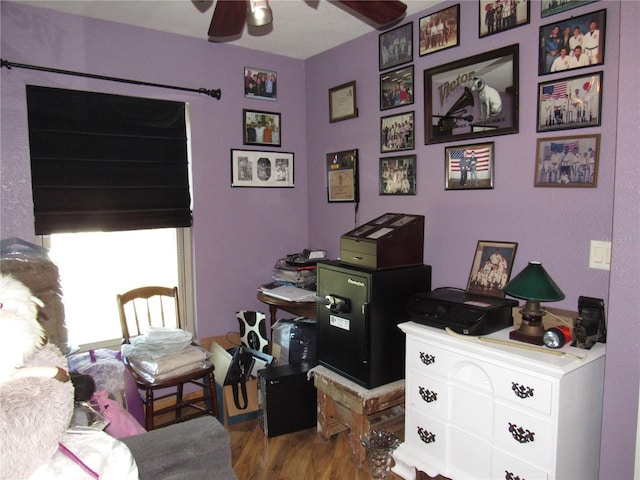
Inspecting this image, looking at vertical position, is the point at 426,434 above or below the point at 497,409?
below

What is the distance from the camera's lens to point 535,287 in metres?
1.81

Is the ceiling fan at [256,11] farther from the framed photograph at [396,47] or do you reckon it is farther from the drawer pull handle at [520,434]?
the drawer pull handle at [520,434]

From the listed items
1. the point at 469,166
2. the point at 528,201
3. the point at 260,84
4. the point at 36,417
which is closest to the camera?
the point at 36,417

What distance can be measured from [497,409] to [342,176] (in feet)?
6.22

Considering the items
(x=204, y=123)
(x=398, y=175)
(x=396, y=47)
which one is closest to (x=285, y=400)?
(x=398, y=175)

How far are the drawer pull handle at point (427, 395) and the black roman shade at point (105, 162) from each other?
1.85 meters

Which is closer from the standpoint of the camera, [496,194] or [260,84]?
[496,194]

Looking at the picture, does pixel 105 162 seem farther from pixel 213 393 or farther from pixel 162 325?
pixel 213 393

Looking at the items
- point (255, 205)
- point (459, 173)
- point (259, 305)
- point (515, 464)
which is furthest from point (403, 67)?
point (515, 464)

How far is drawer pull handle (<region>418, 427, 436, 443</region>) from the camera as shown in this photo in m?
2.07

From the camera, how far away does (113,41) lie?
106 inches

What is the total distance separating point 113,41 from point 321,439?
2662mm

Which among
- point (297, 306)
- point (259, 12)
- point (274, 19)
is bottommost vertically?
point (297, 306)

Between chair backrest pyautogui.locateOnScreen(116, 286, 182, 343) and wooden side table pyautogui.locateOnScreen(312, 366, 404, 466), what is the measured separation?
1.11m
